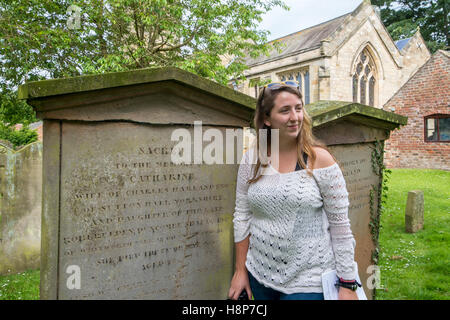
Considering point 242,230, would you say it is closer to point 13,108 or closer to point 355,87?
point 13,108

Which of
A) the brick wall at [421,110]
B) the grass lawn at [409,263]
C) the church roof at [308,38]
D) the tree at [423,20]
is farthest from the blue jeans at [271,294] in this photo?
the tree at [423,20]

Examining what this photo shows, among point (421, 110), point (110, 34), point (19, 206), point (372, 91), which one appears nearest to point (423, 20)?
point (372, 91)

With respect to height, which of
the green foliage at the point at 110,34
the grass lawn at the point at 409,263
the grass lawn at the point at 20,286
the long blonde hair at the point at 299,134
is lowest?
the grass lawn at the point at 20,286

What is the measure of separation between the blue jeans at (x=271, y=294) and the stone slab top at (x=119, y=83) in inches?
58.0

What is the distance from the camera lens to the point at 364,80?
2472 centimetres

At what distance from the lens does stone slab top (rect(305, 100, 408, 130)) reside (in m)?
3.34

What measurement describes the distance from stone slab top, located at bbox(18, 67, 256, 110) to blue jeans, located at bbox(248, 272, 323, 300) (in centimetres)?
147

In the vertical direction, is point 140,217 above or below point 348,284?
above

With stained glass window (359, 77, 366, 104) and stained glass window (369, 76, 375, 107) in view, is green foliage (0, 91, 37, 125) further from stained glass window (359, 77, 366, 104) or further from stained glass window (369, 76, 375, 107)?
stained glass window (369, 76, 375, 107)

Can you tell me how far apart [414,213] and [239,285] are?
594cm

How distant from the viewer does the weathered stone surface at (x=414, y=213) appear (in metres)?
6.97

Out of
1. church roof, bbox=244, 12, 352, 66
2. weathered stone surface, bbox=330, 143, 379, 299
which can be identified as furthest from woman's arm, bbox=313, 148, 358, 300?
church roof, bbox=244, 12, 352, 66

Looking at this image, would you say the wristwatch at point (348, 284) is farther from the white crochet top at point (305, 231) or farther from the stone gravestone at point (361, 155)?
the stone gravestone at point (361, 155)

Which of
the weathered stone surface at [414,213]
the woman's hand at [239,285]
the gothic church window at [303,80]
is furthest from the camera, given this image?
the gothic church window at [303,80]
